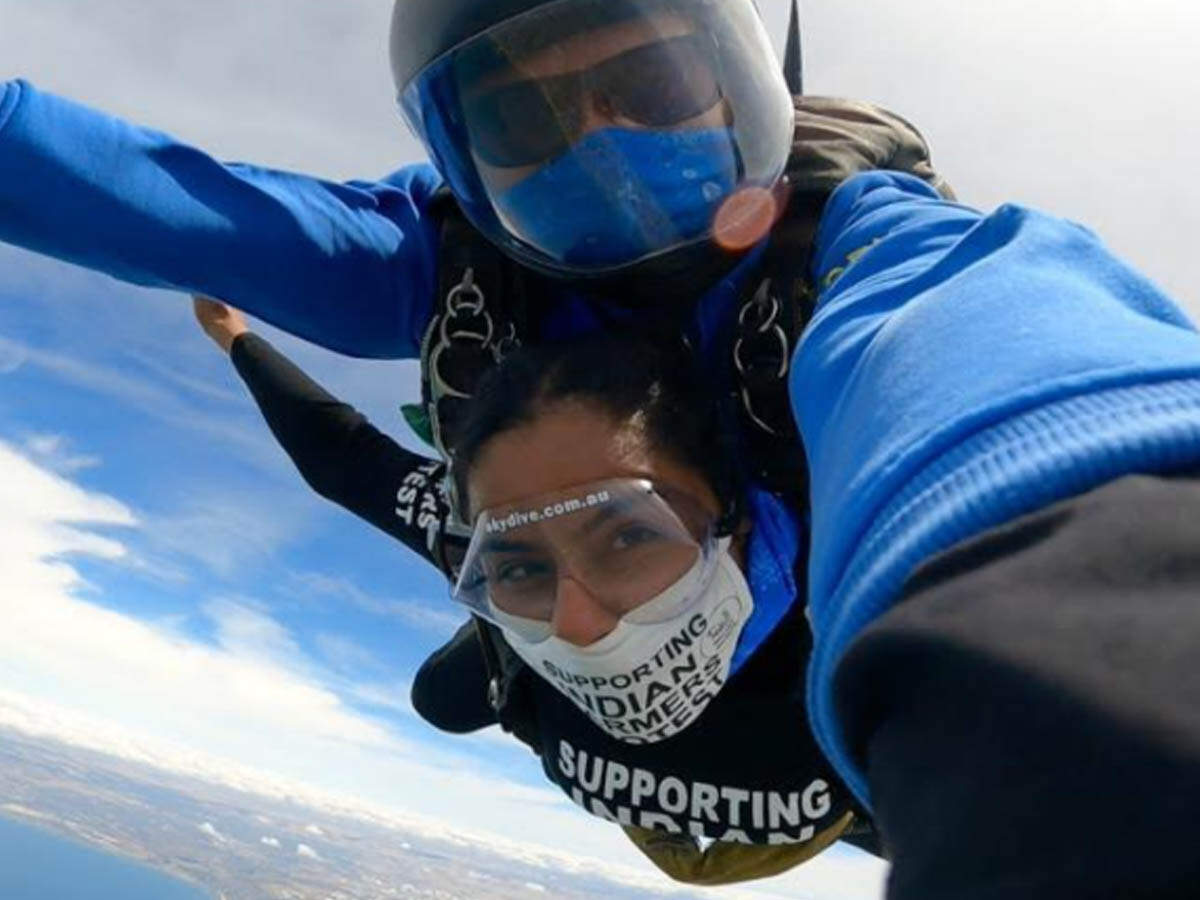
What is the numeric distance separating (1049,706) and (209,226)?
1.48m

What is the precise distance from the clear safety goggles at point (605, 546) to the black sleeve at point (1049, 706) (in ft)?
3.85

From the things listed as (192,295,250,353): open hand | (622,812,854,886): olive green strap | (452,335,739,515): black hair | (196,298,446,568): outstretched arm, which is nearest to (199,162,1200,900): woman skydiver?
(452,335,739,515): black hair

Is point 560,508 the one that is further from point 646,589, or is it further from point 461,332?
point 461,332

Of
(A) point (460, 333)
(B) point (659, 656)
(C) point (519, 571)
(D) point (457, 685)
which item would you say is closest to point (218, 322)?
(D) point (457, 685)

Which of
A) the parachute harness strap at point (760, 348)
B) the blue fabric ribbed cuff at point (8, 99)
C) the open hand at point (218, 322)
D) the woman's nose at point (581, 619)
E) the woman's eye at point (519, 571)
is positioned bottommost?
the woman's nose at point (581, 619)

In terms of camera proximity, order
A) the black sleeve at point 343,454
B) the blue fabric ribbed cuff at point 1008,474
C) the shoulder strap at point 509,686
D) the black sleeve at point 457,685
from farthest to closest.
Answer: the black sleeve at point 457,685 < the black sleeve at point 343,454 < the shoulder strap at point 509,686 < the blue fabric ribbed cuff at point 1008,474

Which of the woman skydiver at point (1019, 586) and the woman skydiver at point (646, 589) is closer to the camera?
the woman skydiver at point (1019, 586)

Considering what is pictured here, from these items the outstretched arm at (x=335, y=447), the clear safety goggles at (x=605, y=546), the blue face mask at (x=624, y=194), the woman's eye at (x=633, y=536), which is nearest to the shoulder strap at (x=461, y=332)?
the blue face mask at (x=624, y=194)

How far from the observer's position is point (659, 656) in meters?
1.62

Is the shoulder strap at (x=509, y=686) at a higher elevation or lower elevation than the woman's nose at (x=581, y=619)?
lower

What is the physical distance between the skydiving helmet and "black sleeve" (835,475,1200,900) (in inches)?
49.2

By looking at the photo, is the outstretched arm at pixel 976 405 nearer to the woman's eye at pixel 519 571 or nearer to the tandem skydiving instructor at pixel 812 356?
the tandem skydiving instructor at pixel 812 356

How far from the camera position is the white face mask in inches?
63.4

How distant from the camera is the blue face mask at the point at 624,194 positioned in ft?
5.23
